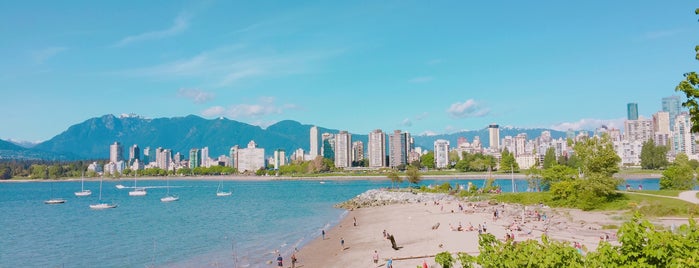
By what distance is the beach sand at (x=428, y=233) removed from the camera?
3189cm

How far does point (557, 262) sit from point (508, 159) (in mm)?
195607

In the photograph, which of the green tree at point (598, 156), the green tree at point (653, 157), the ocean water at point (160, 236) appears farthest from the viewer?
the green tree at point (653, 157)

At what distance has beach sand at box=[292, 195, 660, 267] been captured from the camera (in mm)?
31891

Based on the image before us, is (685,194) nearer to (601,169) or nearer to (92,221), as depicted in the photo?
(601,169)

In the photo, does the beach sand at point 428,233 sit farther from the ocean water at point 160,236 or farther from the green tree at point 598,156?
the green tree at point 598,156

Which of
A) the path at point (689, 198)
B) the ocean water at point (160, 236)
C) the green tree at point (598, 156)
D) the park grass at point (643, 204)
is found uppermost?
the green tree at point (598, 156)

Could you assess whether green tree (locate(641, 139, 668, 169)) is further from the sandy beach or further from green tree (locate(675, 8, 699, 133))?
green tree (locate(675, 8, 699, 133))

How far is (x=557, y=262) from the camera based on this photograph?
9.55m

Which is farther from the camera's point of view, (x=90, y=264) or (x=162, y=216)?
(x=162, y=216)

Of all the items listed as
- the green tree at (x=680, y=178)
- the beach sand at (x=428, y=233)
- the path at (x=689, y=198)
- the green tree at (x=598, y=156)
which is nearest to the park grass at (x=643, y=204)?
the path at (x=689, y=198)

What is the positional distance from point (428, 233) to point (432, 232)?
1.89 ft

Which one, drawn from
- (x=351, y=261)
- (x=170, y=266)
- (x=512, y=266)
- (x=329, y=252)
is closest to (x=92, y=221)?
(x=170, y=266)

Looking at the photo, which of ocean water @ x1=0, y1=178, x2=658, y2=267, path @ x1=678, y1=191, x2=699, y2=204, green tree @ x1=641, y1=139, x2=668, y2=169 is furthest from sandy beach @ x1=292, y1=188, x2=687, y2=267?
green tree @ x1=641, y1=139, x2=668, y2=169

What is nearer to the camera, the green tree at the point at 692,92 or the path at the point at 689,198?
the green tree at the point at 692,92
